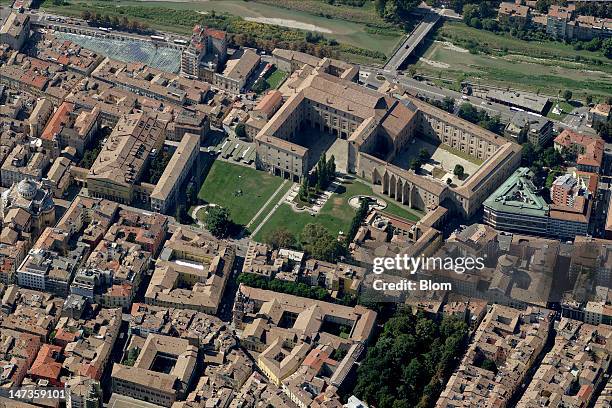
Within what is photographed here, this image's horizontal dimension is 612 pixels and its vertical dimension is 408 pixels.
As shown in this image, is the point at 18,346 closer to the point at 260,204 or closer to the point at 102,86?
the point at 260,204

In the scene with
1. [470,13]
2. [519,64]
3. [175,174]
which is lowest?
[175,174]

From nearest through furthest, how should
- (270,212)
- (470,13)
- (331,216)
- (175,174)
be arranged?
1. (331,216)
2. (270,212)
3. (175,174)
4. (470,13)

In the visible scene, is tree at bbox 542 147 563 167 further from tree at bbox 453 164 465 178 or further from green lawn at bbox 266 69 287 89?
green lawn at bbox 266 69 287 89

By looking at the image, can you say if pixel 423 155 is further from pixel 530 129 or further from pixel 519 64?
pixel 519 64

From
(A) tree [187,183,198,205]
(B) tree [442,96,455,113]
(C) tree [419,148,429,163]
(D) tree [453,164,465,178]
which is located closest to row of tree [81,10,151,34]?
(A) tree [187,183,198,205]

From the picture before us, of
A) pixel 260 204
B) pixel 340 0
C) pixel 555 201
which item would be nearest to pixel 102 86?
pixel 260 204

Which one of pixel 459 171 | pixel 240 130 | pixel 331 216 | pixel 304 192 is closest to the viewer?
pixel 331 216

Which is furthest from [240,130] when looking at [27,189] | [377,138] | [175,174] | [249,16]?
[249,16]
